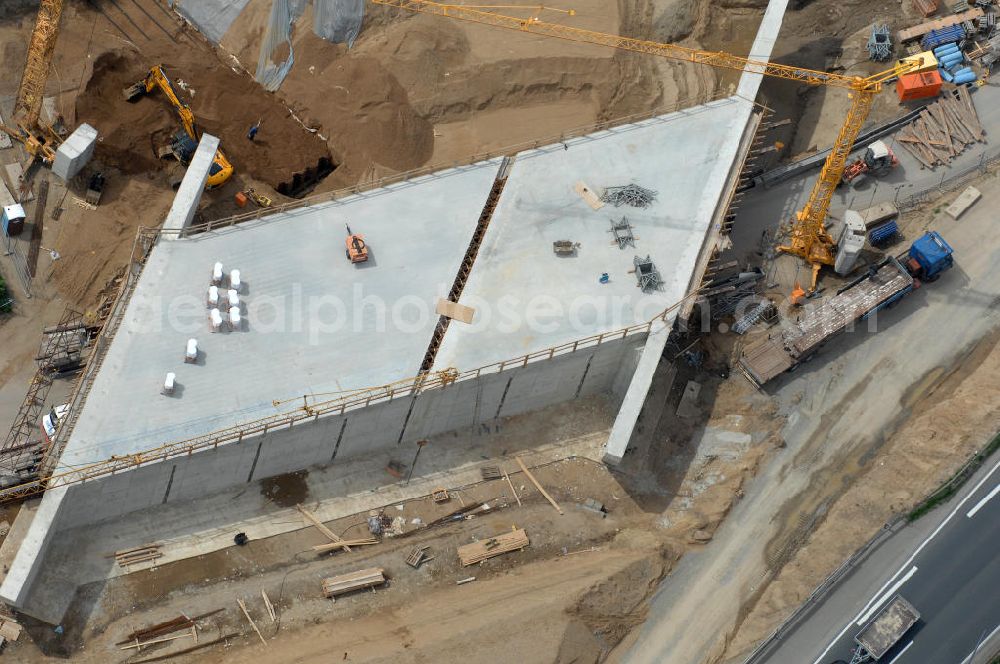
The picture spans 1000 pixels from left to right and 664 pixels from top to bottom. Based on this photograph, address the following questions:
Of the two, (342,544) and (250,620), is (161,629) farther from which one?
(342,544)

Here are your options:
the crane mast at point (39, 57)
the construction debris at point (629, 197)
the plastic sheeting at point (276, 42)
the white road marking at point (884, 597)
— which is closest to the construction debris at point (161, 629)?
the construction debris at point (629, 197)

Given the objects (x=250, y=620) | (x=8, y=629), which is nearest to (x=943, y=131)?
(x=250, y=620)

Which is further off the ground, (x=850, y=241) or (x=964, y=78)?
(x=964, y=78)

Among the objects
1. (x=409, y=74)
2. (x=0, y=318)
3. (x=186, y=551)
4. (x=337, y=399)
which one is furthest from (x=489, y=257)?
(x=0, y=318)

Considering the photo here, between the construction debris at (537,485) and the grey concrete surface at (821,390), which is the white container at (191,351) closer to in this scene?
the construction debris at (537,485)

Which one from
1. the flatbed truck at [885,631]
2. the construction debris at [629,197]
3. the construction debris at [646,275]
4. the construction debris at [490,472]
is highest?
the construction debris at [629,197]

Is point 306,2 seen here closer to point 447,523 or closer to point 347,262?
point 347,262
